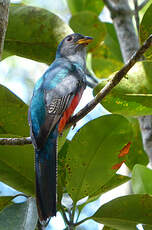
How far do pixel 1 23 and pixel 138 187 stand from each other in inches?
51.5

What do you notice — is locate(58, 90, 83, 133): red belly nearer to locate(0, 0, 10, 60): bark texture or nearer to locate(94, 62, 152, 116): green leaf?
locate(94, 62, 152, 116): green leaf

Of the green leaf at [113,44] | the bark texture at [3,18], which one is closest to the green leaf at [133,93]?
A: the bark texture at [3,18]

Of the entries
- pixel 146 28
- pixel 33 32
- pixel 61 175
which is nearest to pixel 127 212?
pixel 61 175

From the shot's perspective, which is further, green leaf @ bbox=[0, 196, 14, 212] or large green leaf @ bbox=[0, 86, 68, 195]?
green leaf @ bbox=[0, 196, 14, 212]

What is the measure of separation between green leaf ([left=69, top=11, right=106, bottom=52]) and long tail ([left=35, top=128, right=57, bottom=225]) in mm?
1509

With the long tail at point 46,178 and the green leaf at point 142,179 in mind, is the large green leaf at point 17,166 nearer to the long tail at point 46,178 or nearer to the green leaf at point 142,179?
the long tail at point 46,178

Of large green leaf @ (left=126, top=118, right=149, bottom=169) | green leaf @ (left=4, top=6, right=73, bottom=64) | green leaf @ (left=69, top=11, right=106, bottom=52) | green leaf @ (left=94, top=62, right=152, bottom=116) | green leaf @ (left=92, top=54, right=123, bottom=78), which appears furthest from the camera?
green leaf @ (left=92, top=54, right=123, bottom=78)

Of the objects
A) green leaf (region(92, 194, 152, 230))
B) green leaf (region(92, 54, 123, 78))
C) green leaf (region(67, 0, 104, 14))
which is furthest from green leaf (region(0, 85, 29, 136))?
green leaf (region(67, 0, 104, 14))

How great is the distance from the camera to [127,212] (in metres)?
2.41

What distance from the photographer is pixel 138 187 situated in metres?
2.68

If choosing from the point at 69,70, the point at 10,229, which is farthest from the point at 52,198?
the point at 69,70

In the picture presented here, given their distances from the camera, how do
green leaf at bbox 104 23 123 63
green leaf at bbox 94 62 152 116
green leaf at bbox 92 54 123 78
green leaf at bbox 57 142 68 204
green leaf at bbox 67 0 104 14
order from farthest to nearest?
1. green leaf at bbox 67 0 104 14
2. green leaf at bbox 104 23 123 63
3. green leaf at bbox 92 54 123 78
4. green leaf at bbox 57 142 68 204
5. green leaf at bbox 94 62 152 116

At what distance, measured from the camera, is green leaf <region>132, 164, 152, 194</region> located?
8.61ft

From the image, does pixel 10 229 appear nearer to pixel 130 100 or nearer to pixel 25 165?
pixel 25 165
